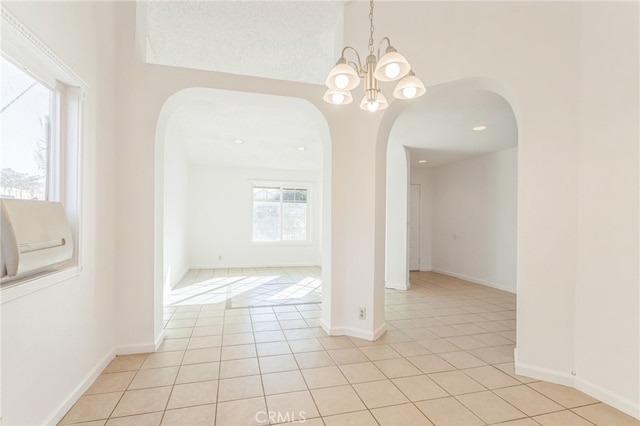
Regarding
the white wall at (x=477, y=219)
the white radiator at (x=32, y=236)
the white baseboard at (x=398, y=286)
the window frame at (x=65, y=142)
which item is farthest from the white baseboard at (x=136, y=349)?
the white wall at (x=477, y=219)

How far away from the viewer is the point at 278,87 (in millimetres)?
2801

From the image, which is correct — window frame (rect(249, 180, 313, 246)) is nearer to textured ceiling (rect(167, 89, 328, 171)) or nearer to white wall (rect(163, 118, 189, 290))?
textured ceiling (rect(167, 89, 328, 171))

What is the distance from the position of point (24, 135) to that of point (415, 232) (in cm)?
669

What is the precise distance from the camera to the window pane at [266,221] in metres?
7.45

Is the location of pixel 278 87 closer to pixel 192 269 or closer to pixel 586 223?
pixel 586 223

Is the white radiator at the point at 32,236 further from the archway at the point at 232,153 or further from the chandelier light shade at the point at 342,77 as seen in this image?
the chandelier light shade at the point at 342,77

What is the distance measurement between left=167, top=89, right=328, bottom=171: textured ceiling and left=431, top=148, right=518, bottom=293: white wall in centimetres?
309

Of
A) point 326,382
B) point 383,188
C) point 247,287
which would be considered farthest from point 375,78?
point 247,287

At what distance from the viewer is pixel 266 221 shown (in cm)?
754

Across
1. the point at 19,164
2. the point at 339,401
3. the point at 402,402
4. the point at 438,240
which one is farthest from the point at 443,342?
the point at 438,240

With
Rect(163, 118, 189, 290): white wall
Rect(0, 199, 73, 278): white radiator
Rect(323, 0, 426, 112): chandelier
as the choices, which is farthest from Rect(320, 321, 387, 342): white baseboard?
Rect(163, 118, 189, 290): white wall

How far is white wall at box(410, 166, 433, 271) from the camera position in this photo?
6.95m

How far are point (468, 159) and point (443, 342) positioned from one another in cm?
430

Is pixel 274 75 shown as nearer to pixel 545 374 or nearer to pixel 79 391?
pixel 79 391
